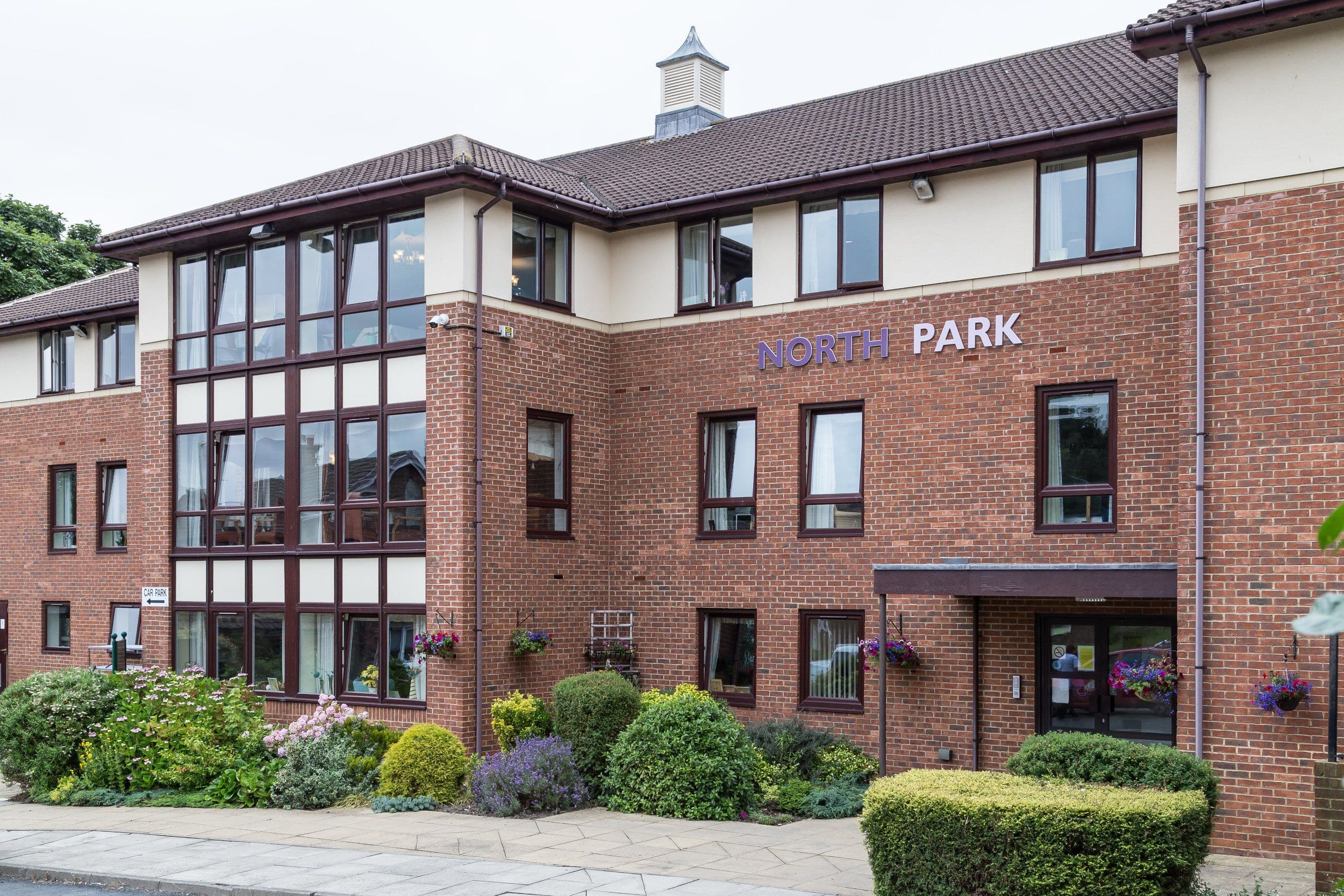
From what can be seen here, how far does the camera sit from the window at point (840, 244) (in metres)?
15.3

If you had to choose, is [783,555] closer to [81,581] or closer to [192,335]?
[192,335]

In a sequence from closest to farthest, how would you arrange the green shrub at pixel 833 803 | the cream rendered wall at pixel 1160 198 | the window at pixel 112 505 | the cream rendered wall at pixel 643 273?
the green shrub at pixel 833 803, the cream rendered wall at pixel 1160 198, the cream rendered wall at pixel 643 273, the window at pixel 112 505

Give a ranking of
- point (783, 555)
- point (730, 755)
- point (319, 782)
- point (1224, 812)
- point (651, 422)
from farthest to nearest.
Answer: point (651, 422) < point (783, 555) < point (319, 782) < point (730, 755) < point (1224, 812)

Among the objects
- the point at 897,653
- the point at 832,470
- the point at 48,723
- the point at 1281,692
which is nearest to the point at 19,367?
the point at 48,723

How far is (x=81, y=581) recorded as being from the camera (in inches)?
867

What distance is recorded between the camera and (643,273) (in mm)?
17141

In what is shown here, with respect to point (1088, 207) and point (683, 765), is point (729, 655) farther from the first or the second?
point (1088, 207)

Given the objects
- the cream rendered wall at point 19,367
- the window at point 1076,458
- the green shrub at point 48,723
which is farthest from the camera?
the cream rendered wall at point 19,367

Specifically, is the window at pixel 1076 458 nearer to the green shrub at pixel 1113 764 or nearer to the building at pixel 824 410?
the building at pixel 824 410

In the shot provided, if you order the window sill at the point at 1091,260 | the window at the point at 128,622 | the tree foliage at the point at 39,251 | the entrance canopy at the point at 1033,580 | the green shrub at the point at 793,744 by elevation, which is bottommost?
the green shrub at the point at 793,744

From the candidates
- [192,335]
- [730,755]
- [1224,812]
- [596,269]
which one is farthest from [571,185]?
[1224,812]

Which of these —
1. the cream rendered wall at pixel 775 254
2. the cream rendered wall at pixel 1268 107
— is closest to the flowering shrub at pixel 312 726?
the cream rendered wall at pixel 775 254

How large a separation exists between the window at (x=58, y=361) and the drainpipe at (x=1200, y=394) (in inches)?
735

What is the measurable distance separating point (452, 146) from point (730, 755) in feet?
28.0
